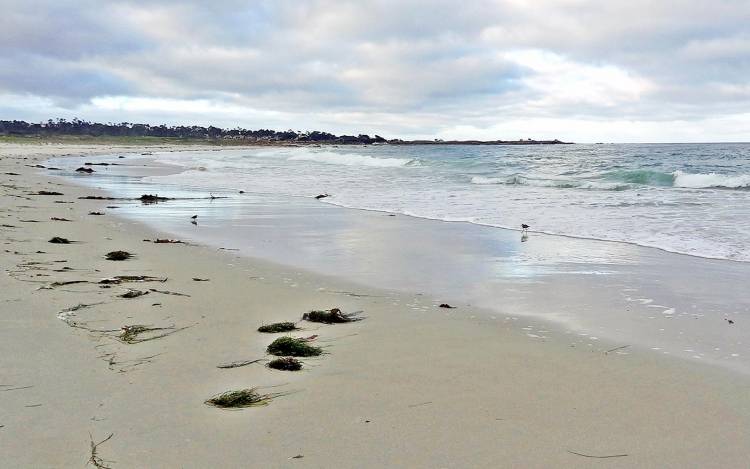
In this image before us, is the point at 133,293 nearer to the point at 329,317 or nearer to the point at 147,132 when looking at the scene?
the point at 329,317

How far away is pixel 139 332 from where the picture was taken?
12.7 ft

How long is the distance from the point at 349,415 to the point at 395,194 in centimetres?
1440

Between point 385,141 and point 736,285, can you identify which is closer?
point 736,285

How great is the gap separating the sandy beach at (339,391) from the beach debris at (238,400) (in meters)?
0.06

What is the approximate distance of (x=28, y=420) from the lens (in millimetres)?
2533

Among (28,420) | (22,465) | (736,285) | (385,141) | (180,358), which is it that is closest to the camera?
(22,465)

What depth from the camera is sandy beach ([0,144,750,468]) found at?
2412mm

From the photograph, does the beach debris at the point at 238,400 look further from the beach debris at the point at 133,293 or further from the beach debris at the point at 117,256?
the beach debris at the point at 117,256

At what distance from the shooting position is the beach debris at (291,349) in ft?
11.8

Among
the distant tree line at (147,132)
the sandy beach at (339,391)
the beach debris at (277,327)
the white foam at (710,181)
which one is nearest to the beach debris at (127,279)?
the sandy beach at (339,391)

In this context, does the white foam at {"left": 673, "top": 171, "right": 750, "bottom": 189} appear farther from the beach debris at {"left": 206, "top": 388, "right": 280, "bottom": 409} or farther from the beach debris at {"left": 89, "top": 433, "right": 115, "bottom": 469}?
the beach debris at {"left": 89, "top": 433, "right": 115, "bottom": 469}

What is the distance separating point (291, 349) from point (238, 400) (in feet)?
2.47

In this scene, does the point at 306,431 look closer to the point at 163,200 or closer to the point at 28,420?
the point at 28,420

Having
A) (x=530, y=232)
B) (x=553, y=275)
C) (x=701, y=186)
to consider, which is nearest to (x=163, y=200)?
(x=530, y=232)
